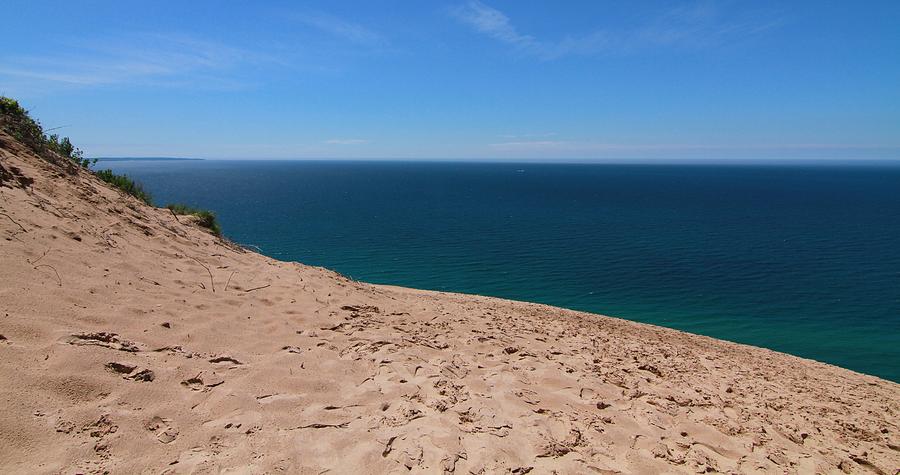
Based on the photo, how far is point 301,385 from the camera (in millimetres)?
6227

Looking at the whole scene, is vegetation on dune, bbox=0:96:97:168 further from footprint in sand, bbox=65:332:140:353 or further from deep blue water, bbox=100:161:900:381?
deep blue water, bbox=100:161:900:381

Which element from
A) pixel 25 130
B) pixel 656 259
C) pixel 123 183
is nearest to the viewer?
pixel 25 130

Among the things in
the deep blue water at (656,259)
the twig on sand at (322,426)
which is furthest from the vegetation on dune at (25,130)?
the deep blue water at (656,259)

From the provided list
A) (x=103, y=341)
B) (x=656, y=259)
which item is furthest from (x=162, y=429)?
(x=656, y=259)

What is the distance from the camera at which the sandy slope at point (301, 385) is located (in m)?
4.66

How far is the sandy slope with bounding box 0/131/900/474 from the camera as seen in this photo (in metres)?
4.66

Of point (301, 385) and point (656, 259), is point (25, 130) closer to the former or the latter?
point (301, 385)

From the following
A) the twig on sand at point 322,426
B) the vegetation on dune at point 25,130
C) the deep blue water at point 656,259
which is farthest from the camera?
the deep blue water at point 656,259

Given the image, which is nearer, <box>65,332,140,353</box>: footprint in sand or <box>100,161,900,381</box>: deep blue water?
<box>65,332,140,353</box>: footprint in sand

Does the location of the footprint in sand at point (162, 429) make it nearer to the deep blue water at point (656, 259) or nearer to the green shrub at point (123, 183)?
the green shrub at point (123, 183)

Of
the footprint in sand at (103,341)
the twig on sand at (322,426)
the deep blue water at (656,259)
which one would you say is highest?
the footprint in sand at (103,341)

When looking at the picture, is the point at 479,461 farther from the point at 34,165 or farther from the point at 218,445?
the point at 34,165

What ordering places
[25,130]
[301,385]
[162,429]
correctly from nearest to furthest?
[162,429], [301,385], [25,130]

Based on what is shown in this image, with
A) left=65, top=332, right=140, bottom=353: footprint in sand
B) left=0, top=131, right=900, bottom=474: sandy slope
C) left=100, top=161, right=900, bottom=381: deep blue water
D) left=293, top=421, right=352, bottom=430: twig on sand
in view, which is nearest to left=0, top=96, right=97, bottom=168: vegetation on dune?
left=0, top=131, right=900, bottom=474: sandy slope
